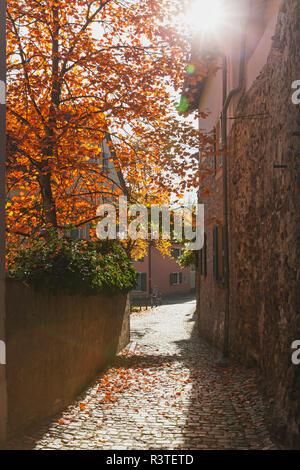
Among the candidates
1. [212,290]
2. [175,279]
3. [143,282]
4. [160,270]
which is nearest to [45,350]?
[212,290]

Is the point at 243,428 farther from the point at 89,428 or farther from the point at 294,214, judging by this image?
the point at 294,214

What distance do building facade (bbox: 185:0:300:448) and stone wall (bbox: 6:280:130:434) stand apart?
9.01 feet

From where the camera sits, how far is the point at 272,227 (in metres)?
6.20

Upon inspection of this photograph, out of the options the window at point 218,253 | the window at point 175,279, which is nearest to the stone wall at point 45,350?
the window at point 218,253

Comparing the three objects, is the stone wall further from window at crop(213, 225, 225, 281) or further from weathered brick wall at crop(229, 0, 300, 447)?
window at crop(213, 225, 225, 281)

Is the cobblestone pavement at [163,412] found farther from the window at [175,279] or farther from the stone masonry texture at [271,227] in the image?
the window at [175,279]

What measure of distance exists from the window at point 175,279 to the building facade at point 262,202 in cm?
3366

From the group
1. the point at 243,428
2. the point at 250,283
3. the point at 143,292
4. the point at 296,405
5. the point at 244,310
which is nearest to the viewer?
the point at 296,405

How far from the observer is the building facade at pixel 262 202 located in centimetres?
501

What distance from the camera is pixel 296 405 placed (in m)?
4.54

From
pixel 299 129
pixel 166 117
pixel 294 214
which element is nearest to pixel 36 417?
pixel 294 214

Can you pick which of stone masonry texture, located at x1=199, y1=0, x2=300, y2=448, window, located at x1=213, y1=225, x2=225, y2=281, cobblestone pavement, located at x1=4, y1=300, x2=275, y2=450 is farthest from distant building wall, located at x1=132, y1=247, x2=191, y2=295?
stone masonry texture, located at x1=199, y1=0, x2=300, y2=448

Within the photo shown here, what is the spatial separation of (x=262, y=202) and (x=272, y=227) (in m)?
1.06

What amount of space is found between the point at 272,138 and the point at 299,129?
4.96 ft
